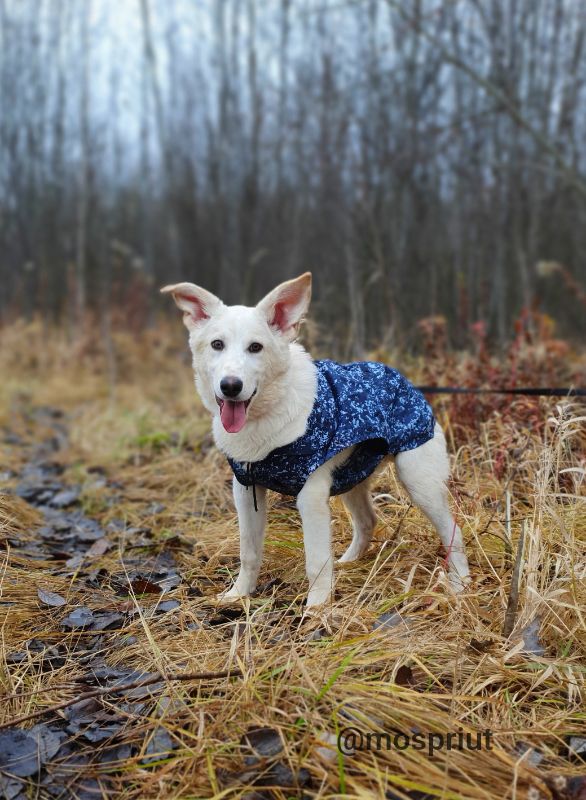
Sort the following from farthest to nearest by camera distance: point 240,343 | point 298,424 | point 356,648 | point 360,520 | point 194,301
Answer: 1. point 360,520
2. point 194,301
3. point 298,424
4. point 240,343
5. point 356,648

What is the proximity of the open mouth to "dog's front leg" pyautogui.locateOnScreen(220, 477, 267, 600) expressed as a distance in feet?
1.53

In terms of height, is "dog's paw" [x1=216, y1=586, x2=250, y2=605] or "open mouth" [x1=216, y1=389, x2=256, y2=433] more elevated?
"open mouth" [x1=216, y1=389, x2=256, y2=433]

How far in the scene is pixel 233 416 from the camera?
257 centimetres

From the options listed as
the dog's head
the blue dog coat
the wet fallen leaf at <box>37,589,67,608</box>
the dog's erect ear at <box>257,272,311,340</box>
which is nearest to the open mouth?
the dog's head

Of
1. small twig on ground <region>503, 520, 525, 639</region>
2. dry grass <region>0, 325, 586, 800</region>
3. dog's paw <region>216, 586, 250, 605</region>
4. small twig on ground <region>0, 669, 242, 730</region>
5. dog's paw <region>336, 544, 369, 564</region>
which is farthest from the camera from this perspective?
dog's paw <region>336, 544, 369, 564</region>

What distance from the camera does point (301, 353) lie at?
3.09 meters

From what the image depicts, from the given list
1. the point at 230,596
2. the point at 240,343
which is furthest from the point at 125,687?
the point at 240,343

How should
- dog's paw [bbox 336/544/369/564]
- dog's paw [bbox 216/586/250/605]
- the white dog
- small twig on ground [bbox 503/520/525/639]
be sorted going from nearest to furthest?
small twig on ground [bbox 503/520/525/639], the white dog, dog's paw [bbox 216/586/250/605], dog's paw [bbox 336/544/369/564]

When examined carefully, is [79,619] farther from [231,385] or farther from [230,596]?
[231,385]

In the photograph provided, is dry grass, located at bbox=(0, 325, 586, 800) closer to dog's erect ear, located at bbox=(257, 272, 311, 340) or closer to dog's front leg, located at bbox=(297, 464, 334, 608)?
dog's front leg, located at bbox=(297, 464, 334, 608)

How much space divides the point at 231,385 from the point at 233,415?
0.46 feet

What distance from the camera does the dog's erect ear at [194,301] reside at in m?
2.81

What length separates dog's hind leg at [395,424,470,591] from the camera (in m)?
2.94

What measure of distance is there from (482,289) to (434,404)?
2.83m
